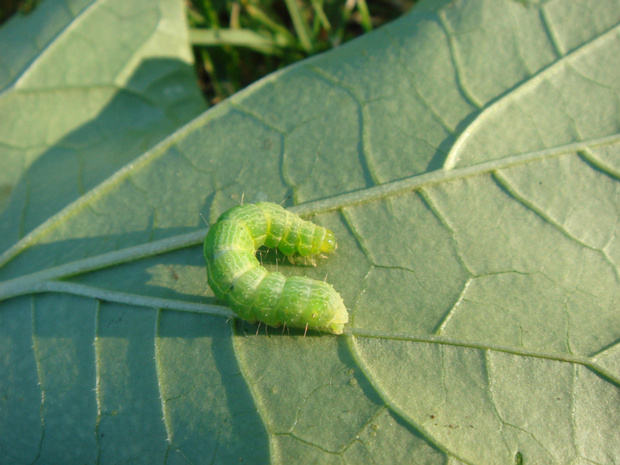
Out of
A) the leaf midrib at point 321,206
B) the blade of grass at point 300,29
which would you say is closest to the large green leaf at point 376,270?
the leaf midrib at point 321,206

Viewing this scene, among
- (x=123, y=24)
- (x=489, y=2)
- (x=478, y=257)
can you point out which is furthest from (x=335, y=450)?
(x=123, y=24)

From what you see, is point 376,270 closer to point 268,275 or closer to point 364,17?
point 268,275

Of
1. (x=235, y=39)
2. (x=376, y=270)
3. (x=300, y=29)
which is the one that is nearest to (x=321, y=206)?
(x=376, y=270)

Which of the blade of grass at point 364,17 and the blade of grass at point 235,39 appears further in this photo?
the blade of grass at point 235,39

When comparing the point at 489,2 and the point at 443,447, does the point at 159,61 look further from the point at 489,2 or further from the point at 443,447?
the point at 443,447

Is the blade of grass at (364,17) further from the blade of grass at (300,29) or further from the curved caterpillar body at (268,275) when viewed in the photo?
the curved caterpillar body at (268,275)
